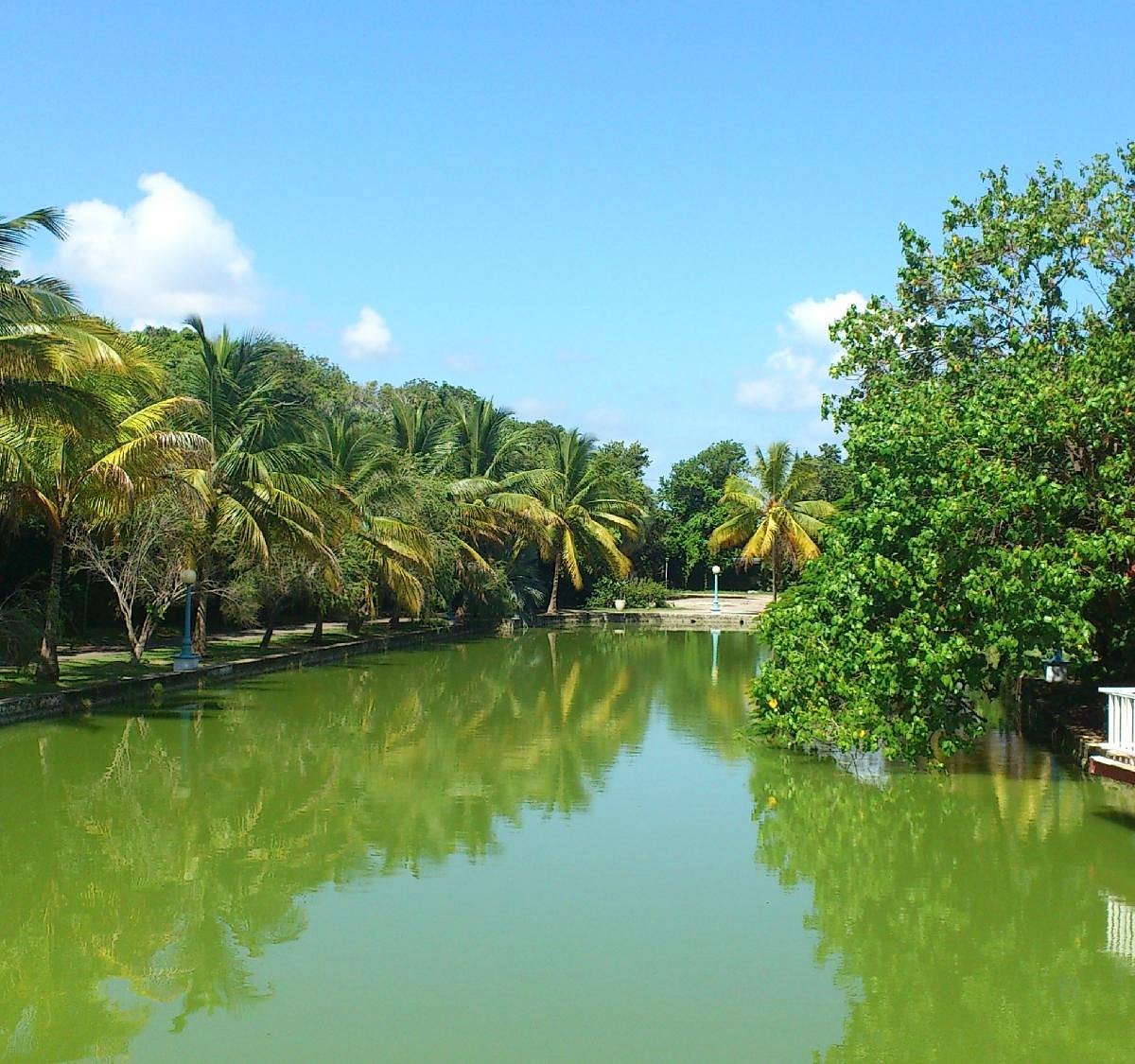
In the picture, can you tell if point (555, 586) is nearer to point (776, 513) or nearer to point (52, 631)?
point (776, 513)

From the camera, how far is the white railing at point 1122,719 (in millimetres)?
10211

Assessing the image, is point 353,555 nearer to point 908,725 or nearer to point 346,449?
point 346,449

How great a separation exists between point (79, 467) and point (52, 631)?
246 cm

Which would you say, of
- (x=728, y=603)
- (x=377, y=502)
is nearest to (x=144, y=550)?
(x=377, y=502)

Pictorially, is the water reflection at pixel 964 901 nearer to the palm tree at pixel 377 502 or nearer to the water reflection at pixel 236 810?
the water reflection at pixel 236 810

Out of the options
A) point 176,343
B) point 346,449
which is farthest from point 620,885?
point 176,343

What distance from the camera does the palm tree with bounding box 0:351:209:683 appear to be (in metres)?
15.7

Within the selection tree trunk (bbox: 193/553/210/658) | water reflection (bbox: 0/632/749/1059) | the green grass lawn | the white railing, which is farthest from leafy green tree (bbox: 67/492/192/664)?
the white railing

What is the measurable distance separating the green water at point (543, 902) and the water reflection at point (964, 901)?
0.09 feet

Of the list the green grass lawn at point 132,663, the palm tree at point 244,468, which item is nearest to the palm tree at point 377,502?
the green grass lawn at point 132,663

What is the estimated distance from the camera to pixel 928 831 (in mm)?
10781

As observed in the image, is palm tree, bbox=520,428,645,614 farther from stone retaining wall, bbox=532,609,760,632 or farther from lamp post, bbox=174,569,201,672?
lamp post, bbox=174,569,201,672

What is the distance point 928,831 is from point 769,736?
4.32 meters

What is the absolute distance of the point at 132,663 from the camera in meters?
20.6
